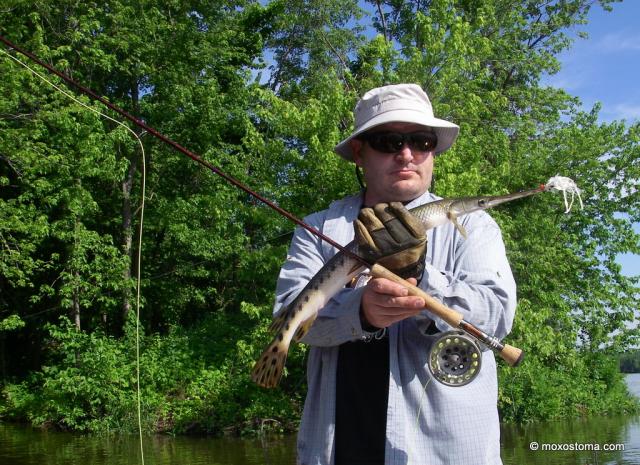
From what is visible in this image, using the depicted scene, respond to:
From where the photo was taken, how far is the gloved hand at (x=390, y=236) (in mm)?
2051

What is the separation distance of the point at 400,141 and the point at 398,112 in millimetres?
117

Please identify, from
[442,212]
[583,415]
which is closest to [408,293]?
[442,212]

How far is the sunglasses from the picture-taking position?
99.5 inches

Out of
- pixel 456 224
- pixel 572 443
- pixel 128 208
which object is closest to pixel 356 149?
pixel 456 224

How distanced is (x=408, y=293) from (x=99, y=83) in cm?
2068

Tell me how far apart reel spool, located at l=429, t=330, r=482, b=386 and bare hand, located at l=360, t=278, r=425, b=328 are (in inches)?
8.7

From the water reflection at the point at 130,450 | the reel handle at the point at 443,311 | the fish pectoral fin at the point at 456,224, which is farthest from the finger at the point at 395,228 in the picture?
the water reflection at the point at 130,450

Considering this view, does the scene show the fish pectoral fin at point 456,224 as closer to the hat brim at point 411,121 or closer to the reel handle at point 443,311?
the reel handle at point 443,311

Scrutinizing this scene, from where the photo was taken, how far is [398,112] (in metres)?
2.54

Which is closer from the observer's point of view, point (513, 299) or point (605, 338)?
point (513, 299)

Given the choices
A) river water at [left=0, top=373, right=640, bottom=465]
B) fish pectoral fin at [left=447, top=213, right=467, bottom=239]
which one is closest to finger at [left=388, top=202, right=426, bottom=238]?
fish pectoral fin at [left=447, top=213, right=467, bottom=239]

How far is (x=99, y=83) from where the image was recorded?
20.6m

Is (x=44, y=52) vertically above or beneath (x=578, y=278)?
above

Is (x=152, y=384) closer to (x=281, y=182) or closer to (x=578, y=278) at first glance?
(x=281, y=182)
